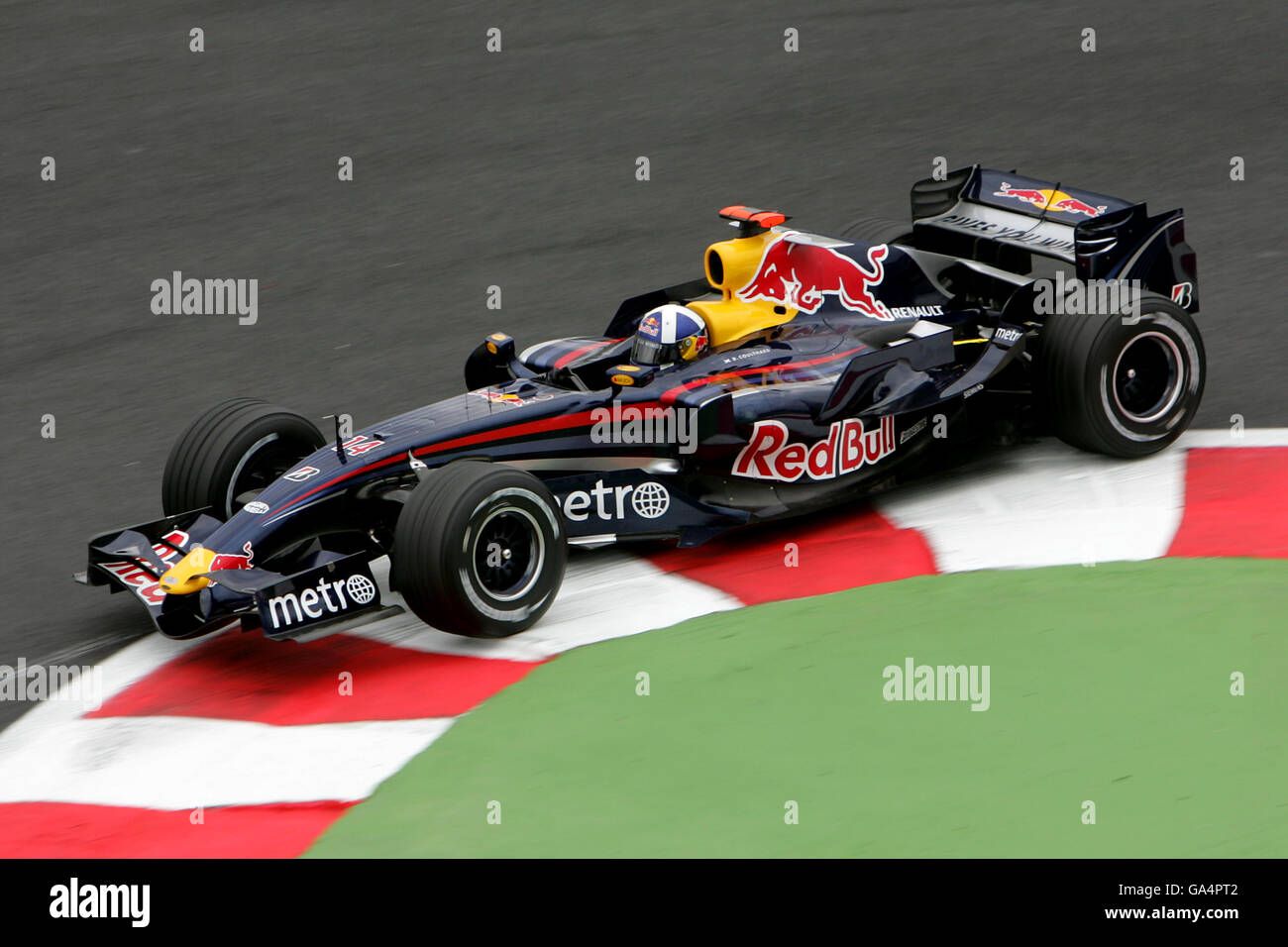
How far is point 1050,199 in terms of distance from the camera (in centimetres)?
957

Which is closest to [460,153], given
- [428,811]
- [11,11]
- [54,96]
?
[54,96]

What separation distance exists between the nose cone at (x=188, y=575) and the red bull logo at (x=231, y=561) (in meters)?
0.02

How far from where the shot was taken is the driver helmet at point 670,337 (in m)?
8.03

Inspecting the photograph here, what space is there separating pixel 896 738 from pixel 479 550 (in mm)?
1893

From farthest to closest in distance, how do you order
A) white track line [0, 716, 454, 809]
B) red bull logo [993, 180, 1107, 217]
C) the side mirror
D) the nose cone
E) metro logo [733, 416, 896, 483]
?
red bull logo [993, 180, 1107, 217] < the side mirror < metro logo [733, 416, 896, 483] < the nose cone < white track line [0, 716, 454, 809]

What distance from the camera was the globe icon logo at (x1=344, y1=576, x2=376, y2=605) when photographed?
692 centimetres

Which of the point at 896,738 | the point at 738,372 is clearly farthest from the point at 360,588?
the point at 896,738

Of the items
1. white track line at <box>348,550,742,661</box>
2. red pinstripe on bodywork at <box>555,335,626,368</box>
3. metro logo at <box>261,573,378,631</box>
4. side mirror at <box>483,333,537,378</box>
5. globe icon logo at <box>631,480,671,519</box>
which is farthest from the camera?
side mirror at <box>483,333,537,378</box>

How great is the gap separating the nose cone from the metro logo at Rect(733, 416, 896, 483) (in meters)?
2.42

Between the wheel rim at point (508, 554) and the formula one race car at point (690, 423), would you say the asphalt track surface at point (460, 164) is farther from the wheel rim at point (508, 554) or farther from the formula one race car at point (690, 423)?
the wheel rim at point (508, 554)

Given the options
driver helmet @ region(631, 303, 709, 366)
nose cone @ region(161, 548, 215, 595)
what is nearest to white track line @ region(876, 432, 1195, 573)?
driver helmet @ region(631, 303, 709, 366)

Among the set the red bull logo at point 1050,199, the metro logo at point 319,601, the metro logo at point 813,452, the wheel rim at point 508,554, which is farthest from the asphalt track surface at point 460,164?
the metro logo at point 813,452

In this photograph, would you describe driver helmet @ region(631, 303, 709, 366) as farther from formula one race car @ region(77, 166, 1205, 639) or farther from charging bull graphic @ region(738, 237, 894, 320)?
charging bull graphic @ region(738, 237, 894, 320)

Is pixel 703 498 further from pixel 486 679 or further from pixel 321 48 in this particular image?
pixel 321 48
